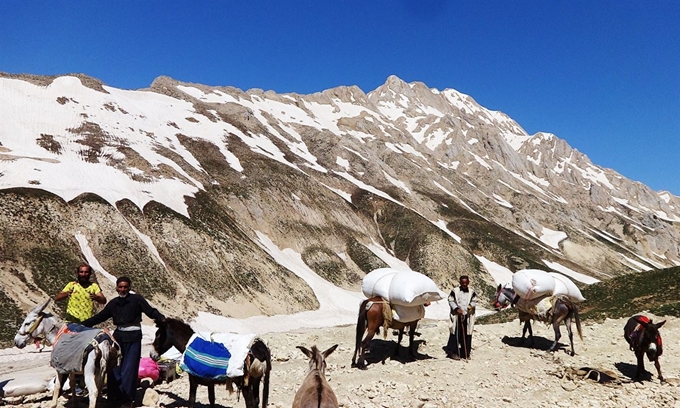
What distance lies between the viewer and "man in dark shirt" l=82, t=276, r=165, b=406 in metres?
9.95

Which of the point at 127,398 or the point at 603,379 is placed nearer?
the point at 127,398

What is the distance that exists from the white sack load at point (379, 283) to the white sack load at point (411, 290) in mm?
302

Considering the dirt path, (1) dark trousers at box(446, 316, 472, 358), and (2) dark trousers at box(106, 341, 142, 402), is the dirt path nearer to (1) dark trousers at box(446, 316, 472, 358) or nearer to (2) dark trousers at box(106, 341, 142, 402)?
(1) dark trousers at box(446, 316, 472, 358)

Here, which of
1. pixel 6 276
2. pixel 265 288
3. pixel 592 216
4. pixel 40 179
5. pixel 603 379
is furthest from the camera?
pixel 592 216

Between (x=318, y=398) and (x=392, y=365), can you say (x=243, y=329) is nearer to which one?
(x=392, y=365)

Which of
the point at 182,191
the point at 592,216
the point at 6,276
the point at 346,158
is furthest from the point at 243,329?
the point at 592,216

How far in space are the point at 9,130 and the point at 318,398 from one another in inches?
2717

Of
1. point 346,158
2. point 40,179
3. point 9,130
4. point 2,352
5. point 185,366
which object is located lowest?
point 2,352

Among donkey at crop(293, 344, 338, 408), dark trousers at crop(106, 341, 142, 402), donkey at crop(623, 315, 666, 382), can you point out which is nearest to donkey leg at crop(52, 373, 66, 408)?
dark trousers at crop(106, 341, 142, 402)

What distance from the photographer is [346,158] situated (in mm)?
114125

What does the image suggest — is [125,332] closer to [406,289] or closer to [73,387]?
[73,387]

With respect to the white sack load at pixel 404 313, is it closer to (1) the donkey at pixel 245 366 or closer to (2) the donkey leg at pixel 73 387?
(1) the donkey at pixel 245 366

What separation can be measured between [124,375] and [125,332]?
42.8 inches

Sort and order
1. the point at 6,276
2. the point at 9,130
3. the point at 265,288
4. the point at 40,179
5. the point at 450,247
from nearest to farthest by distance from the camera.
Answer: the point at 6,276 → the point at 40,179 → the point at 265,288 → the point at 9,130 → the point at 450,247
